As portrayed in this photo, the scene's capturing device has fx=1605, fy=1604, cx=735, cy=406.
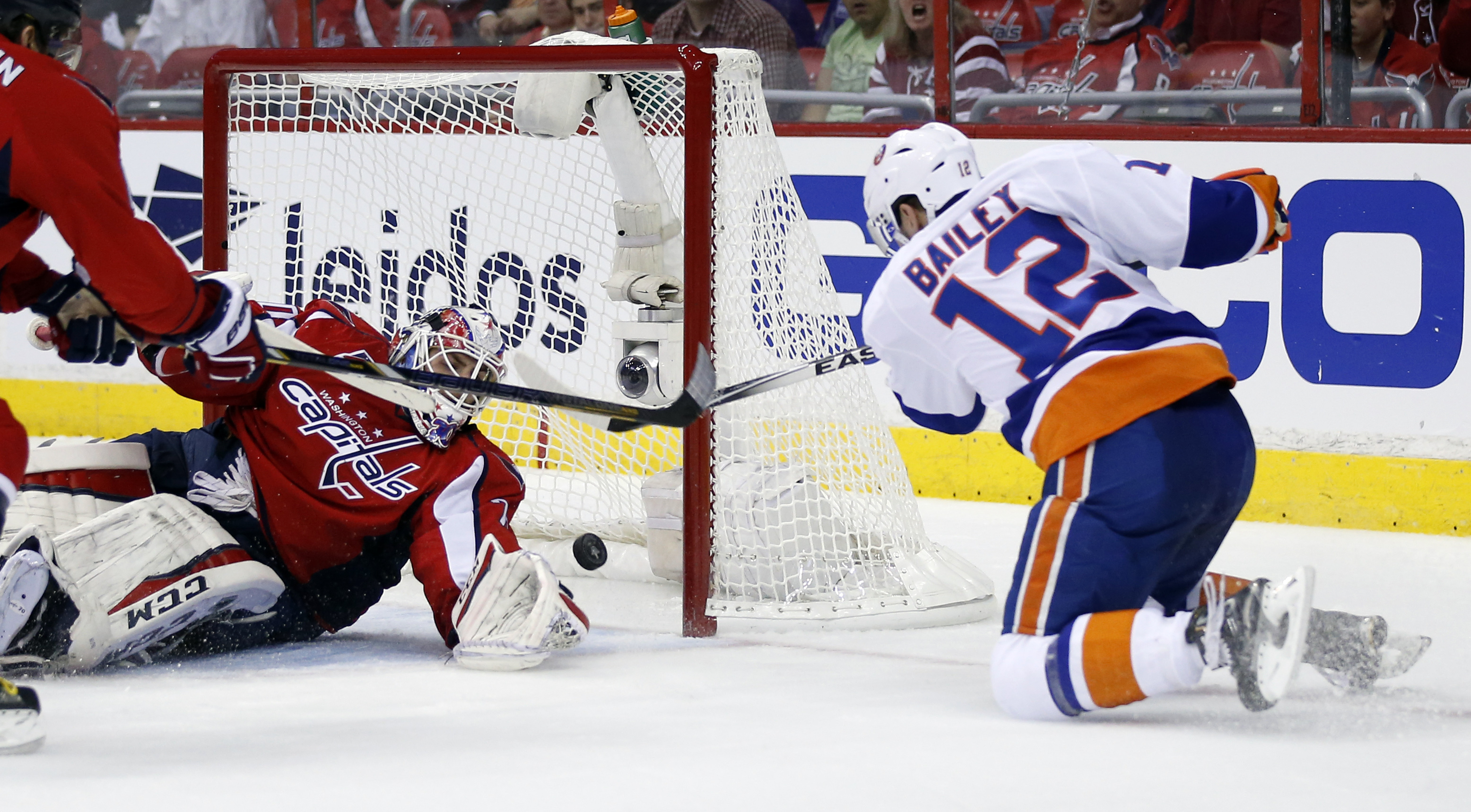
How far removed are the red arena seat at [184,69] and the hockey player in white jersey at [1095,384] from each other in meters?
3.65

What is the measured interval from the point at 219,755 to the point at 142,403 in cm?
355

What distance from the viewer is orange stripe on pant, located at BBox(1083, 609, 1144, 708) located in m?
2.00

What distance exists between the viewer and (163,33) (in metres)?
5.32

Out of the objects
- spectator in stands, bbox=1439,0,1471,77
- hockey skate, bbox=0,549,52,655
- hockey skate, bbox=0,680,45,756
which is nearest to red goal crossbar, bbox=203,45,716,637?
hockey skate, bbox=0,549,52,655

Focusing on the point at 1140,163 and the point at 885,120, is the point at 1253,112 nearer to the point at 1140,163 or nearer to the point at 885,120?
the point at 885,120

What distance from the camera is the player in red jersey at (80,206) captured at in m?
1.92

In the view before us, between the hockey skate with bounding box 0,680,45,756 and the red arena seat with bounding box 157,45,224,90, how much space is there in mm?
3664

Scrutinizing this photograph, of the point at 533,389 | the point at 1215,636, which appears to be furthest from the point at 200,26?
the point at 1215,636

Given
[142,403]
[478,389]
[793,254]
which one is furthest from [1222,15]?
[142,403]

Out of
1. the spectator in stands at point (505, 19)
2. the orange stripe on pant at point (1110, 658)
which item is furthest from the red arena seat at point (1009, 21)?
the orange stripe on pant at point (1110, 658)

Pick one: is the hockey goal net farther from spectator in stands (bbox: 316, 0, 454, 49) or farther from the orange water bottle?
spectator in stands (bbox: 316, 0, 454, 49)

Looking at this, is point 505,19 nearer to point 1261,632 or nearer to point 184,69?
point 184,69

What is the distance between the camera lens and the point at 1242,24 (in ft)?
A: 13.3

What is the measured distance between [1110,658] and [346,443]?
1.34m
